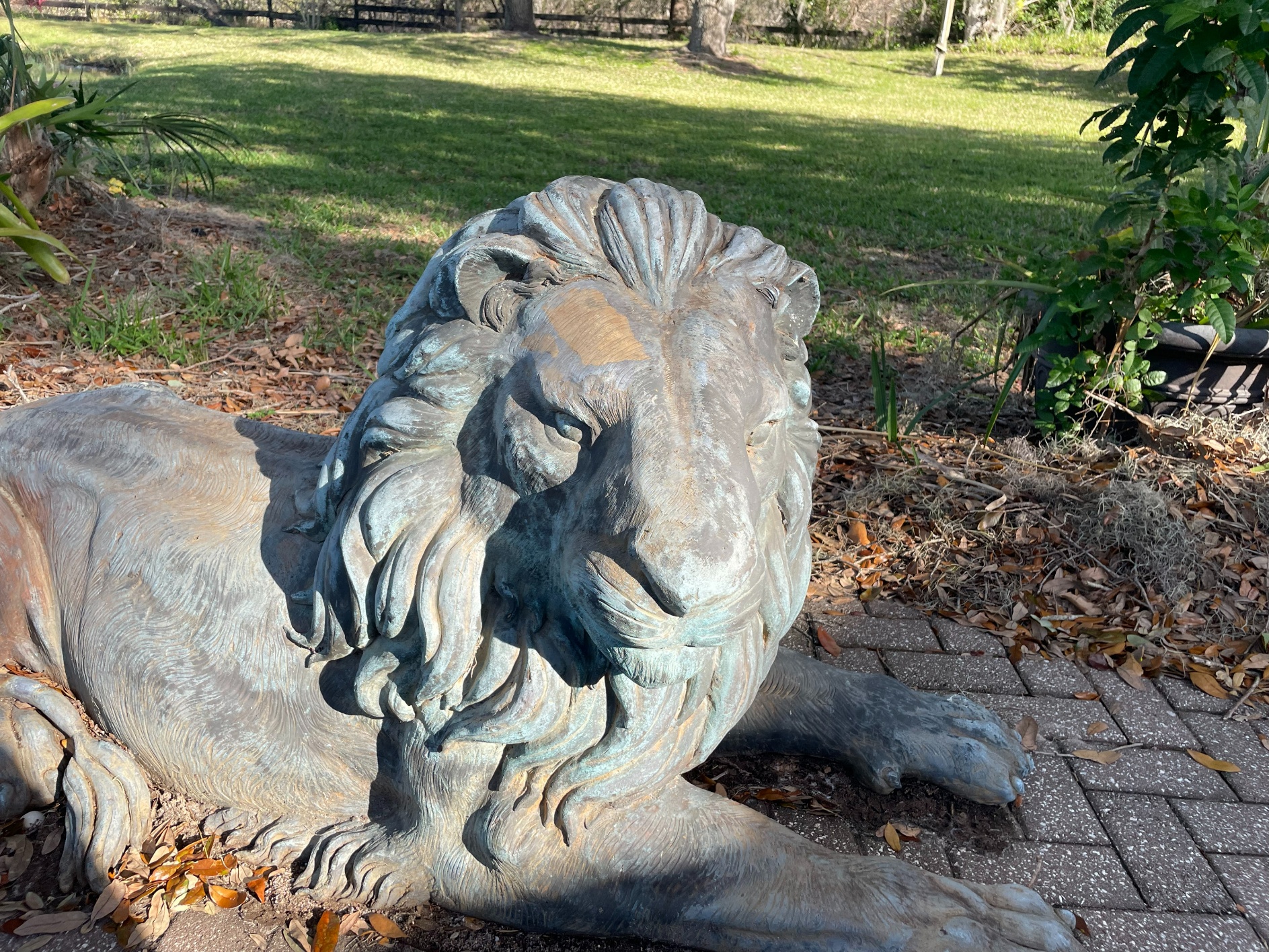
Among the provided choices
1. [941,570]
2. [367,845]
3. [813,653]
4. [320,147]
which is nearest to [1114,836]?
[813,653]

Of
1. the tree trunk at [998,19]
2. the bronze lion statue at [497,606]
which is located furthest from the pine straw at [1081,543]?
the tree trunk at [998,19]

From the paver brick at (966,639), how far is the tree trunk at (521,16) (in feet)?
77.1

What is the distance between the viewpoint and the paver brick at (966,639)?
3168 millimetres

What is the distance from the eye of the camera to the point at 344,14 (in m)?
27.4

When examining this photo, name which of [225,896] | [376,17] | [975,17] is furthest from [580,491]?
[376,17]

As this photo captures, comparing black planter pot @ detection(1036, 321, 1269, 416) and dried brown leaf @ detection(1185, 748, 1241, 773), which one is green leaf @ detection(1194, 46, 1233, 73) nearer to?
black planter pot @ detection(1036, 321, 1269, 416)

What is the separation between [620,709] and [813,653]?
5.41 ft

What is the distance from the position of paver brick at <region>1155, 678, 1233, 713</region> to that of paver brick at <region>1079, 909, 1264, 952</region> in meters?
0.89

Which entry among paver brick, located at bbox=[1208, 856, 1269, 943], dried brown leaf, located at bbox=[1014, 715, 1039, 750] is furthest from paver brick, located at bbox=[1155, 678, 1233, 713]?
paver brick, located at bbox=[1208, 856, 1269, 943]

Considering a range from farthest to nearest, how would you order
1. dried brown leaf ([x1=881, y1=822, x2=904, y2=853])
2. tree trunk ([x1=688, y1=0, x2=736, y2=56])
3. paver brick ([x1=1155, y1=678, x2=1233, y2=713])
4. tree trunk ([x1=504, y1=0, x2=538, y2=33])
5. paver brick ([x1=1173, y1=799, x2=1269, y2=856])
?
tree trunk ([x1=504, y1=0, x2=538, y2=33])
tree trunk ([x1=688, y1=0, x2=736, y2=56])
paver brick ([x1=1155, y1=678, x2=1233, y2=713])
paver brick ([x1=1173, y1=799, x2=1269, y2=856])
dried brown leaf ([x1=881, y1=822, x2=904, y2=853])

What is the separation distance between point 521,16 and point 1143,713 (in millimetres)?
24342

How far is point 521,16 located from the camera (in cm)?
2370

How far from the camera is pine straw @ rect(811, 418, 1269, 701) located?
129 inches

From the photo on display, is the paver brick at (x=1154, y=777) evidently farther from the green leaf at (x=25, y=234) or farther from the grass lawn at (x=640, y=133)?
the grass lawn at (x=640, y=133)
